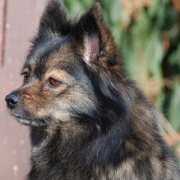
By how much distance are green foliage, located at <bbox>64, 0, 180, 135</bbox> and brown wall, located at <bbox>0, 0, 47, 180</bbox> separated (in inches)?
73.3

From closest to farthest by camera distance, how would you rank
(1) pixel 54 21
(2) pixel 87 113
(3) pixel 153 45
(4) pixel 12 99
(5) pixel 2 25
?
(4) pixel 12 99
(2) pixel 87 113
(1) pixel 54 21
(5) pixel 2 25
(3) pixel 153 45

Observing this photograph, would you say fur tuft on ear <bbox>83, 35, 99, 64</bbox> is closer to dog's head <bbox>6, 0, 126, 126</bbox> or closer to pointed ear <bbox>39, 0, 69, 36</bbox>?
dog's head <bbox>6, 0, 126, 126</bbox>

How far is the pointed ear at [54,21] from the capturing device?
598cm

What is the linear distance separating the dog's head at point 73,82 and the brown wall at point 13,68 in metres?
1.59

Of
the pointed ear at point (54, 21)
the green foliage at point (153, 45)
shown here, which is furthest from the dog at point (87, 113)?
the green foliage at point (153, 45)

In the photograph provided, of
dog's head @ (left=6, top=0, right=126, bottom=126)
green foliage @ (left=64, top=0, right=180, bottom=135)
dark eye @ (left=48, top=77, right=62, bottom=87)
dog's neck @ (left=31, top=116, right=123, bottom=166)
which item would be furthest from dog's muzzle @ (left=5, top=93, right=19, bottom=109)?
green foliage @ (left=64, top=0, right=180, bottom=135)

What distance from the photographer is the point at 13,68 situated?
7.28 metres

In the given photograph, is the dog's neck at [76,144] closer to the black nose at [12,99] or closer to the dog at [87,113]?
the dog at [87,113]

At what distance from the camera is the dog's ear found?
5320 millimetres

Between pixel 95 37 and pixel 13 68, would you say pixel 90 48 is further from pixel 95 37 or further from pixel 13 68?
pixel 13 68

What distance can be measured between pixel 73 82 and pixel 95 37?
387 mm

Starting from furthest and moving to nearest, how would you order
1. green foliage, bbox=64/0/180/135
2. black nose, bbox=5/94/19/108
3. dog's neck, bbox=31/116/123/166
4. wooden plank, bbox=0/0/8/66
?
green foliage, bbox=64/0/180/135 → wooden plank, bbox=0/0/8/66 → dog's neck, bbox=31/116/123/166 → black nose, bbox=5/94/19/108

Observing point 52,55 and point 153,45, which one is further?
point 153,45

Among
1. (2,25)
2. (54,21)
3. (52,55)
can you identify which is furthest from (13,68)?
(52,55)
